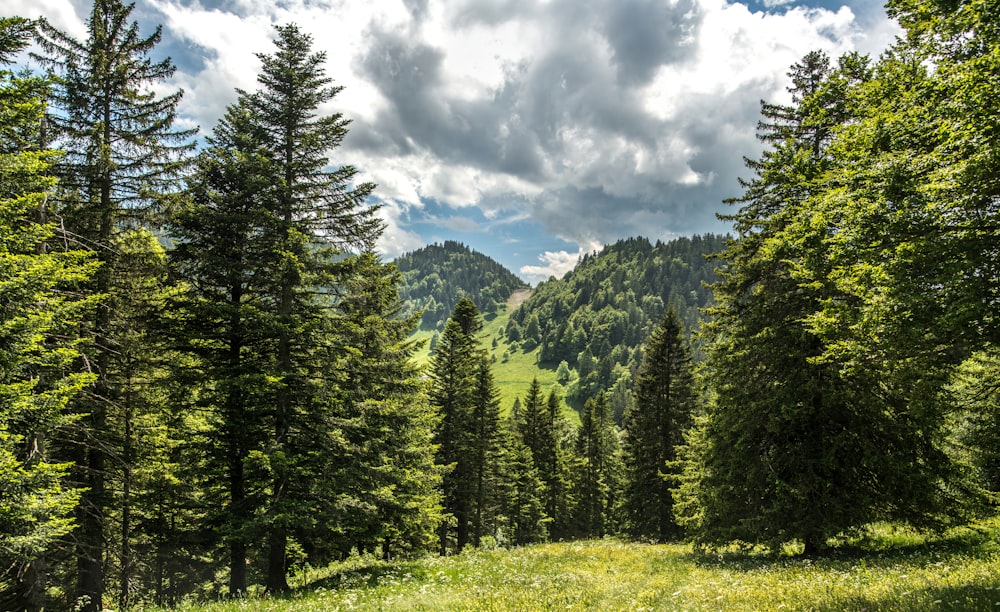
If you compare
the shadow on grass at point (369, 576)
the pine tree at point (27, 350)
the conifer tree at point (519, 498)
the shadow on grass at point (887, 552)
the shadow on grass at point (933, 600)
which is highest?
the pine tree at point (27, 350)

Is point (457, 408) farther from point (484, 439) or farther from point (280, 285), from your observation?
point (280, 285)

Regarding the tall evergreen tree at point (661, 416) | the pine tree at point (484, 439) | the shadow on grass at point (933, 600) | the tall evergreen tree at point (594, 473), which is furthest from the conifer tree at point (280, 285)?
the tall evergreen tree at point (594, 473)

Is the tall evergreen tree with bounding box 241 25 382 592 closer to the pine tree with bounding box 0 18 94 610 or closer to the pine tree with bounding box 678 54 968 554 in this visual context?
the pine tree with bounding box 0 18 94 610

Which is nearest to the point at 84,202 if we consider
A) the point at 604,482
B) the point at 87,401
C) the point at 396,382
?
the point at 87,401

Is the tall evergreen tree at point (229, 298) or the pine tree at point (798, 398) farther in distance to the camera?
the tall evergreen tree at point (229, 298)

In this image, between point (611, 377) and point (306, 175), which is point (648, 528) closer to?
point (306, 175)

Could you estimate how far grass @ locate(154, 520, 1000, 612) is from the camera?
7030mm

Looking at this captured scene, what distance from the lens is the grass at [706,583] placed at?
703 centimetres

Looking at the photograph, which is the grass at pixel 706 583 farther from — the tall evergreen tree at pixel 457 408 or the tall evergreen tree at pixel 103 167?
the tall evergreen tree at pixel 457 408

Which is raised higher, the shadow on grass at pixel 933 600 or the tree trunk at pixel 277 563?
the shadow on grass at pixel 933 600

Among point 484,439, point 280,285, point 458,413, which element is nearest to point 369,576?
point 280,285

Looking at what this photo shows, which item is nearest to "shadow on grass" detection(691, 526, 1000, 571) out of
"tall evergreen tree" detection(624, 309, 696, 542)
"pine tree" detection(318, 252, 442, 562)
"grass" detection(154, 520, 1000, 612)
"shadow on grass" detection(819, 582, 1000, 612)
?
"grass" detection(154, 520, 1000, 612)

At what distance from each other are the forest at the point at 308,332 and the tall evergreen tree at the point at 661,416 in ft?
44.7

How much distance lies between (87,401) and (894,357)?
68.9 ft
